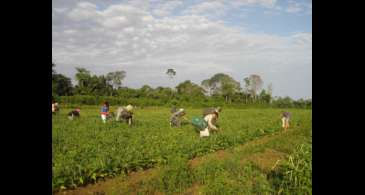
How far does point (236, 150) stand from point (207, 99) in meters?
32.3

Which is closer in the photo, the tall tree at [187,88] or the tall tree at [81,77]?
the tall tree at [81,77]

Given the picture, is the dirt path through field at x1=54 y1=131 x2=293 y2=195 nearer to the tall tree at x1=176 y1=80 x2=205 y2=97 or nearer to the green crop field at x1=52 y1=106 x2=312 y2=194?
the green crop field at x1=52 y1=106 x2=312 y2=194

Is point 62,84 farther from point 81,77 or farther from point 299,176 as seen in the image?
point 299,176

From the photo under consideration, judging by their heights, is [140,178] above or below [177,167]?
below

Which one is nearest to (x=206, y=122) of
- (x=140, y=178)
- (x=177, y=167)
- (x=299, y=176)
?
(x=177, y=167)

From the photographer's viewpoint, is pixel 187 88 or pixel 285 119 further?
pixel 187 88

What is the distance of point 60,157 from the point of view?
21.0ft

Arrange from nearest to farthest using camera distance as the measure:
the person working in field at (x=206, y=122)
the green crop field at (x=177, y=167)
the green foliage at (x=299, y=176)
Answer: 1. the green foliage at (x=299, y=176)
2. the green crop field at (x=177, y=167)
3. the person working in field at (x=206, y=122)

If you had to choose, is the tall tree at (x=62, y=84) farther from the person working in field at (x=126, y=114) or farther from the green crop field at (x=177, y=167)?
the green crop field at (x=177, y=167)

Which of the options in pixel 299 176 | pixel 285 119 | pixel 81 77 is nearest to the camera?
pixel 299 176

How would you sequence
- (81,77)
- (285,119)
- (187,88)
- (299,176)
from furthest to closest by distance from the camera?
1. (187,88)
2. (81,77)
3. (285,119)
4. (299,176)

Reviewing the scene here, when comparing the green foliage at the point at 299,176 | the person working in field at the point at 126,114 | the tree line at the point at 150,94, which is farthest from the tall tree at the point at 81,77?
the green foliage at the point at 299,176

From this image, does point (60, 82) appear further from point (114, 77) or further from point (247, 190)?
point (247, 190)
